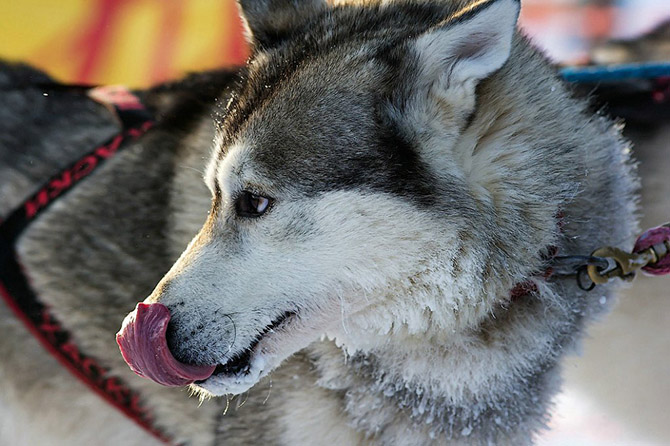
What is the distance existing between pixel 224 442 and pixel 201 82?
99 centimetres

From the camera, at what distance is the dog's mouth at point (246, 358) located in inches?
46.7

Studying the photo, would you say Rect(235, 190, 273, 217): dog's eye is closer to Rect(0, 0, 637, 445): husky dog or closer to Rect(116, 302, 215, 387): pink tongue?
Rect(0, 0, 637, 445): husky dog

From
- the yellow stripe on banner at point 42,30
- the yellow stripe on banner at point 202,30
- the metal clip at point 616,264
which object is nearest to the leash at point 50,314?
the metal clip at point 616,264

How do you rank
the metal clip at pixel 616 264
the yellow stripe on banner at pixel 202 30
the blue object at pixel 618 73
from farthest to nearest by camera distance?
the yellow stripe on banner at pixel 202 30 < the blue object at pixel 618 73 < the metal clip at pixel 616 264

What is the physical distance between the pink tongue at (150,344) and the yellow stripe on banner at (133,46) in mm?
3548

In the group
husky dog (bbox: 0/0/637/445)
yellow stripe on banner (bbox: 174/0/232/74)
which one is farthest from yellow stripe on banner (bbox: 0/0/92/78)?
husky dog (bbox: 0/0/637/445)

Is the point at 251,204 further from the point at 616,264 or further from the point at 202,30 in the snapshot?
the point at 202,30

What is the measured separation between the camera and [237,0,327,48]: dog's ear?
4.77 feet

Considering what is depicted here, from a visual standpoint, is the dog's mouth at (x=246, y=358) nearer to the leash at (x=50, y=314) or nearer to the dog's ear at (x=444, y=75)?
the dog's ear at (x=444, y=75)

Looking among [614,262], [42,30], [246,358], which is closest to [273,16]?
[246,358]

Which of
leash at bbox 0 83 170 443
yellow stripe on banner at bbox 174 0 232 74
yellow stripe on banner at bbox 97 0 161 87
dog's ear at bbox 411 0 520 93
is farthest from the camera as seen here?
yellow stripe on banner at bbox 174 0 232 74

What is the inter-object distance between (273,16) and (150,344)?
2.53 feet

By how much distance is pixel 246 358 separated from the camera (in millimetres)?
1210

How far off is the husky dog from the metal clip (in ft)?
0.22
